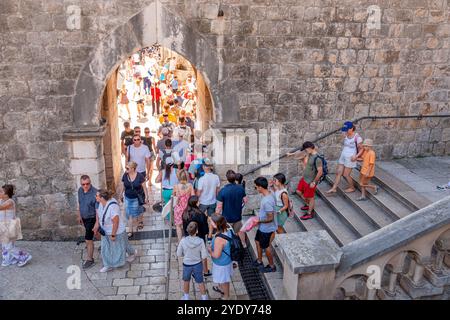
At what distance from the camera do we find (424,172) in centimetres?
902

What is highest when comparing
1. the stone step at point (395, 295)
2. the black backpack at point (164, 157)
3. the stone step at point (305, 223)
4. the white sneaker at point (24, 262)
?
the black backpack at point (164, 157)

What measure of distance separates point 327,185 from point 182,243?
4274 millimetres

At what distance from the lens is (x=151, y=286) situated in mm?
7191

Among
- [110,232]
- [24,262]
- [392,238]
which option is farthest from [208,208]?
[392,238]

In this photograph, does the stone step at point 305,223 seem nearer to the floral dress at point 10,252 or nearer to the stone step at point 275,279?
the stone step at point 275,279

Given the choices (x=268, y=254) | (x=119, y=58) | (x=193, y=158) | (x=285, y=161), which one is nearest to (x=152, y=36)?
(x=119, y=58)

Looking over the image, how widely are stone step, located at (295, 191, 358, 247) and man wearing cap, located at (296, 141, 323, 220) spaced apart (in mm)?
179

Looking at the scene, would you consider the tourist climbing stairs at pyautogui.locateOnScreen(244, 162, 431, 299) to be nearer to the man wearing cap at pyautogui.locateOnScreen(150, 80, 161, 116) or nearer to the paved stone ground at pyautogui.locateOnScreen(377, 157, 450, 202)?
the paved stone ground at pyautogui.locateOnScreen(377, 157, 450, 202)

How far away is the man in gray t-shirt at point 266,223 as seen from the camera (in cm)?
688

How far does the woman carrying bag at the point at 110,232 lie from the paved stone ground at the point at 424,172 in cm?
536

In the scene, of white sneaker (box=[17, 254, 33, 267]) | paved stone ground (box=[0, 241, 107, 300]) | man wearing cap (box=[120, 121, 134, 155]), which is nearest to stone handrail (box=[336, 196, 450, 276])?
paved stone ground (box=[0, 241, 107, 300])

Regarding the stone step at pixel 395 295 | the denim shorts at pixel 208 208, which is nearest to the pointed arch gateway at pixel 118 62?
the denim shorts at pixel 208 208

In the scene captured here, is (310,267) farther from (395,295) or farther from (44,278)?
(44,278)

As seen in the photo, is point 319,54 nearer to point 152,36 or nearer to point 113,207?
point 152,36
